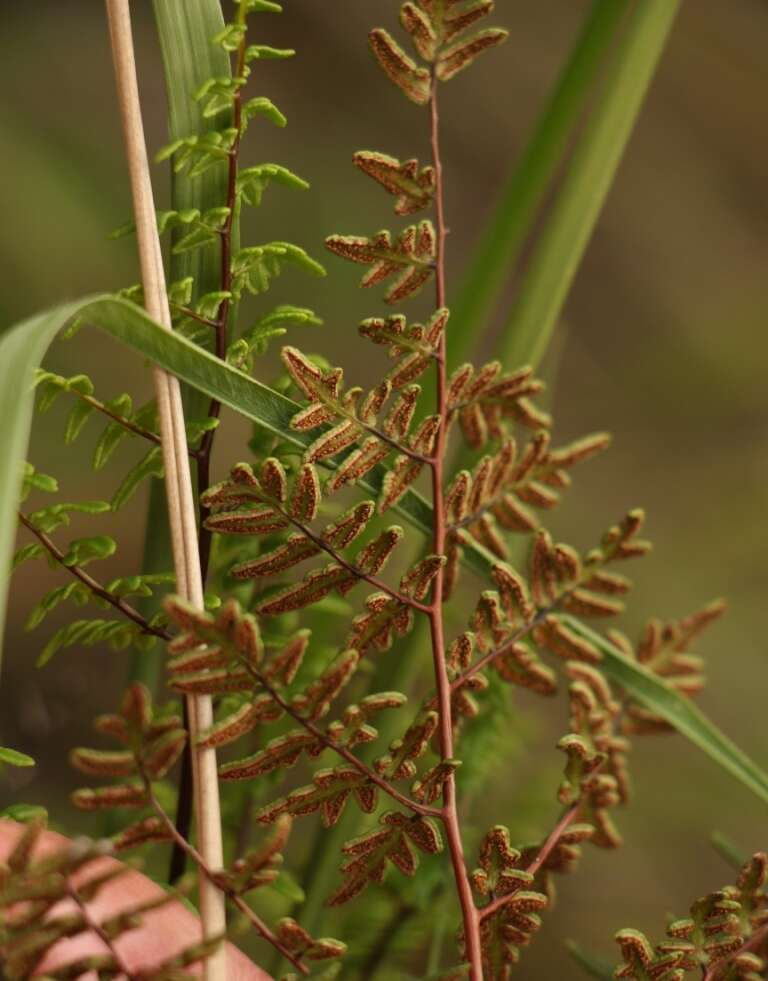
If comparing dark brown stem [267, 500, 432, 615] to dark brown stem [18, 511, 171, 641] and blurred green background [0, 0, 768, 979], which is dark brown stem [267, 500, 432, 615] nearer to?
dark brown stem [18, 511, 171, 641]

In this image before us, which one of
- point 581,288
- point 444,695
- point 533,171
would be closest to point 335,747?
point 444,695

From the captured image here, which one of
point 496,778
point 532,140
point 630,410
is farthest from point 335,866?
point 630,410

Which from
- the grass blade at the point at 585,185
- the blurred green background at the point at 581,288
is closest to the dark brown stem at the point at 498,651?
the grass blade at the point at 585,185

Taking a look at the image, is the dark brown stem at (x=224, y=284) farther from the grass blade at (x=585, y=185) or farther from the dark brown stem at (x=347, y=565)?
the grass blade at (x=585, y=185)

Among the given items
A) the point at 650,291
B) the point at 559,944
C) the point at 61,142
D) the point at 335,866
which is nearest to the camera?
the point at 335,866

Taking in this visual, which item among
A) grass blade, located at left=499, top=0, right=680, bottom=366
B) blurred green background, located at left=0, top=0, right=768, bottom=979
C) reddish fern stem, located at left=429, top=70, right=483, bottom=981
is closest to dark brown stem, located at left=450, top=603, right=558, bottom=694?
reddish fern stem, located at left=429, top=70, right=483, bottom=981

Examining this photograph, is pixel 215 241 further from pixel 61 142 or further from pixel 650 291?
pixel 650 291
